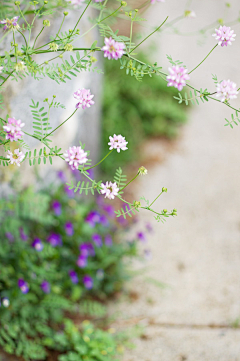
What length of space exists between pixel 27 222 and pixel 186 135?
2.07 m

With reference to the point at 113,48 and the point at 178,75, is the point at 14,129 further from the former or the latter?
the point at 178,75

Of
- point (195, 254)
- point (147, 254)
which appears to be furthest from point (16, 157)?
point (195, 254)

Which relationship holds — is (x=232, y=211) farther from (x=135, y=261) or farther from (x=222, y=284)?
(x=135, y=261)

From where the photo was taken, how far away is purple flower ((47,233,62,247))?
1786 millimetres

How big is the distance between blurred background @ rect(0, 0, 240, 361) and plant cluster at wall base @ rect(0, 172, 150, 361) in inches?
0.5

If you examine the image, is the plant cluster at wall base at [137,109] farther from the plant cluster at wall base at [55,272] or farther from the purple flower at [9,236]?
the purple flower at [9,236]

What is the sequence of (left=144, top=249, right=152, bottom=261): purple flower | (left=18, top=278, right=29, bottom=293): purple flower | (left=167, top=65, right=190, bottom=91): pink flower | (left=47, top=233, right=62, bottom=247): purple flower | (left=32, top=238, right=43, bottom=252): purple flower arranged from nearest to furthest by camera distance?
(left=167, top=65, right=190, bottom=91): pink flower → (left=18, top=278, right=29, bottom=293): purple flower → (left=32, top=238, right=43, bottom=252): purple flower → (left=47, top=233, right=62, bottom=247): purple flower → (left=144, top=249, right=152, bottom=261): purple flower

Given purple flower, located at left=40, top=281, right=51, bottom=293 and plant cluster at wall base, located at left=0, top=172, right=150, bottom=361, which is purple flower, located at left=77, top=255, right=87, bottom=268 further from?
purple flower, located at left=40, top=281, right=51, bottom=293

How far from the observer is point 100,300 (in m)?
1.99

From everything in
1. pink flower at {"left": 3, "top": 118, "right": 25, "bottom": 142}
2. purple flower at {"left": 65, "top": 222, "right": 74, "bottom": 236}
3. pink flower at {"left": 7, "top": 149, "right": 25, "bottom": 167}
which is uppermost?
pink flower at {"left": 3, "top": 118, "right": 25, "bottom": 142}

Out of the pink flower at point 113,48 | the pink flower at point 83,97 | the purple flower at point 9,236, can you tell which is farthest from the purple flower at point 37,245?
the pink flower at point 113,48

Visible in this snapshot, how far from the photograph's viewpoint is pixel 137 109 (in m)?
3.39

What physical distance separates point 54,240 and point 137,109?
1951mm

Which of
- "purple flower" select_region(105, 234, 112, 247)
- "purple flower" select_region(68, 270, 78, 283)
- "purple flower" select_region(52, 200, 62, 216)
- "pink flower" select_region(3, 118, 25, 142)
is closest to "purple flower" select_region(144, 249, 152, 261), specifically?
"purple flower" select_region(105, 234, 112, 247)
